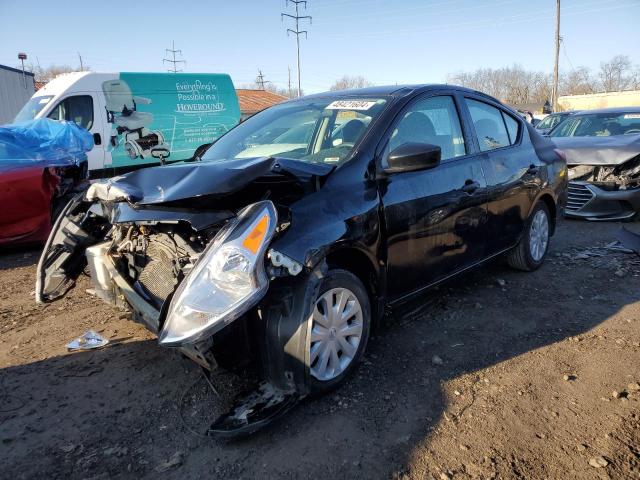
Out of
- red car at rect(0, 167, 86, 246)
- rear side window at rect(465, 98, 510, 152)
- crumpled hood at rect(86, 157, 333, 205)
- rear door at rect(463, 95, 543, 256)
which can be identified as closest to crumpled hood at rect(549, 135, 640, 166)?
rear door at rect(463, 95, 543, 256)

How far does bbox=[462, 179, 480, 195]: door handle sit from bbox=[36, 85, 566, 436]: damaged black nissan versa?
0.01 m

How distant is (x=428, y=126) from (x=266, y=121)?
1.28m

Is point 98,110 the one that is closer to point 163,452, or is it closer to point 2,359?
point 2,359

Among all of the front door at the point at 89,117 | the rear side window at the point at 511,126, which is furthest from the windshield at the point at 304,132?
the front door at the point at 89,117

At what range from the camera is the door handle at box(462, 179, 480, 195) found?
3.71 metres

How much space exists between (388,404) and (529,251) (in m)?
2.74

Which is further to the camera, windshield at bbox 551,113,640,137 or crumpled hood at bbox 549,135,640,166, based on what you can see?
windshield at bbox 551,113,640,137

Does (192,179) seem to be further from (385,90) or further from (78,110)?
(78,110)

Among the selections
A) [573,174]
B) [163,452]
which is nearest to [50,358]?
[163,452]

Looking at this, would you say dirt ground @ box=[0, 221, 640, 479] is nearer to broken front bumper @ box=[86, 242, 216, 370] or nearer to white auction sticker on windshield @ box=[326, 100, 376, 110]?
broken front bumper @ box=[86, 242, 216, 370]

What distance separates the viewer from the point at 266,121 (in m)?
3.99

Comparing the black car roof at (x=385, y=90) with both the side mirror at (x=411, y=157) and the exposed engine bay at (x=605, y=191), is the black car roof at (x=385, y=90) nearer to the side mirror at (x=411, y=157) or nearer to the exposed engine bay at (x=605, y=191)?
the side mirror at (x=411, y=157)

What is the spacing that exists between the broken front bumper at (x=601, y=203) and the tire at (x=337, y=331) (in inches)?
212

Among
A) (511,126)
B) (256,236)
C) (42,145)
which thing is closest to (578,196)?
(511,126)
